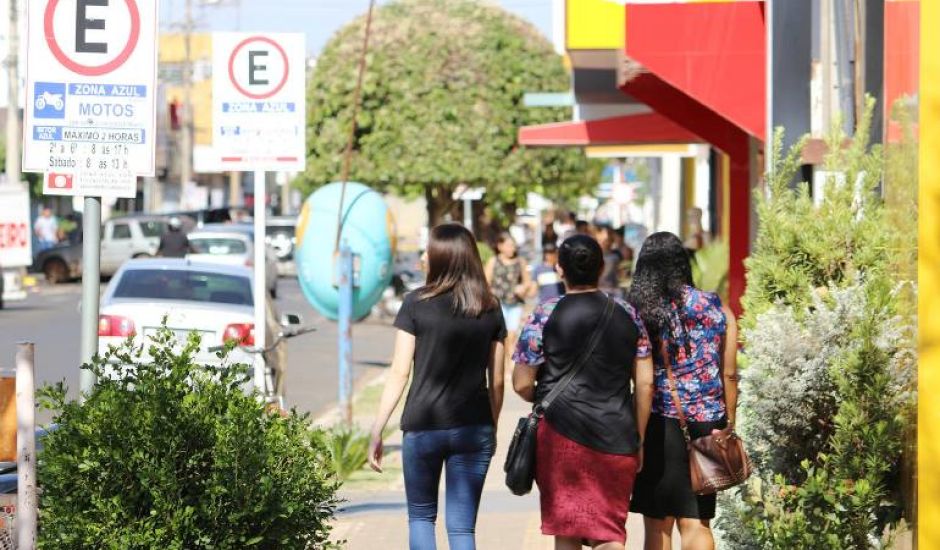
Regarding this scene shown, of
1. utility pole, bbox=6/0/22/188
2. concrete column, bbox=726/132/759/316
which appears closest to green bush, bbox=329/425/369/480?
concrete column, bbox=726/132/759/316

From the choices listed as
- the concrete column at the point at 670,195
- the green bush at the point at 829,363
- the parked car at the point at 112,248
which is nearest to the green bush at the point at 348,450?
the green bush at the point at 829,363

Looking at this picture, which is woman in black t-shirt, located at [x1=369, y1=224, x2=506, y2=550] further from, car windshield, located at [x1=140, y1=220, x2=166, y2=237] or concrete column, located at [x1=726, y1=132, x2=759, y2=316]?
car windshield, located at [x1=140, y1=220, x2=166, y2=237]

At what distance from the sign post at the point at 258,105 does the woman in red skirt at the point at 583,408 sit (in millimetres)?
5021

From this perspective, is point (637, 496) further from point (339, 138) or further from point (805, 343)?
point (339, 138)

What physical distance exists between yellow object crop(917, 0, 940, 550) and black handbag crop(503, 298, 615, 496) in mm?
1932

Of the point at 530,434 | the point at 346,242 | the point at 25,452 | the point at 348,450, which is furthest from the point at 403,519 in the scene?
the point at 346,242

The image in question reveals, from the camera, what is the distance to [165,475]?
20.3ft

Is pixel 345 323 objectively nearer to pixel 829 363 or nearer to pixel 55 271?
pixel 829 363

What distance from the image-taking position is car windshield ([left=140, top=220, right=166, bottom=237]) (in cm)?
4669

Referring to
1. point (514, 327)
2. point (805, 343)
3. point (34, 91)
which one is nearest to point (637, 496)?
point (805, 343)

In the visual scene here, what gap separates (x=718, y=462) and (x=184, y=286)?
8871 mm

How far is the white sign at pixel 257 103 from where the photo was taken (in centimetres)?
1170

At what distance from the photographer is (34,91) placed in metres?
7.27

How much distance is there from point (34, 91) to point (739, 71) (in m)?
6.87
